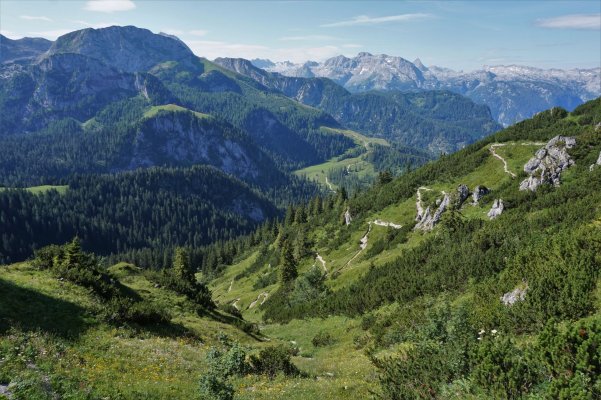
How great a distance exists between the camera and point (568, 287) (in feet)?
75.7

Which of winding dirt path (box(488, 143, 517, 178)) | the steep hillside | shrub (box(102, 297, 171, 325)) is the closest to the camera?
the steep hillside

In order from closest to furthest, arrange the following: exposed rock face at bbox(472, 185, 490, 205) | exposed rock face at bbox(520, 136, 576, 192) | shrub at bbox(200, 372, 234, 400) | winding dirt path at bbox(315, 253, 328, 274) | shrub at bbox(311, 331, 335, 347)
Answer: shrub at bbox(200, 372, 234, 400) < shrub at bbox(311, 331, 335, 347) < exposed rock face at bbox(520, 136, 576, 192) < exposed rock face at bbox(472, 185, 490, 205) < winding dirt path at bbox(315, 253, 328, 274)

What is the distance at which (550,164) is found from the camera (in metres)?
65.1

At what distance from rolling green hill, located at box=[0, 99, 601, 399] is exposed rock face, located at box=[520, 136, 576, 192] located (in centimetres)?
36

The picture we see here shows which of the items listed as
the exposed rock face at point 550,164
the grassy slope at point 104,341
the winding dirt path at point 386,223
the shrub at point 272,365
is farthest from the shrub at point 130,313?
the winding dirt path at point 386,223

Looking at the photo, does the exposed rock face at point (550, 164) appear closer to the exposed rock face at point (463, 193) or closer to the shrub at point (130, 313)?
the exposed rock face at point (463, 193)

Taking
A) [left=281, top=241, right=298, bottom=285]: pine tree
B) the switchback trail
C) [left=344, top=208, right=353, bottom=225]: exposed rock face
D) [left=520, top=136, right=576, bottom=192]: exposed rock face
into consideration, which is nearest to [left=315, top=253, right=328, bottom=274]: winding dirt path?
[left=281, top=241, right=298, bottom=285]: pine tree

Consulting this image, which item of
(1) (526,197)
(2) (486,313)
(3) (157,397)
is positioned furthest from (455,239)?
(3) (157,397)

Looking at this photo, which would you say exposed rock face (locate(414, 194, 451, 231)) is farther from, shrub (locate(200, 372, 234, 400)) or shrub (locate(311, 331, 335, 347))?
shrub (locate(200, 372, 234, 400))

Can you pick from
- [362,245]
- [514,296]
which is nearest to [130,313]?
[514,296]

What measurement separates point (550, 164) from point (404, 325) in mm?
49636

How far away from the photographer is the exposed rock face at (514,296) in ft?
86.8

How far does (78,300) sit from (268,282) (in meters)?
75.8

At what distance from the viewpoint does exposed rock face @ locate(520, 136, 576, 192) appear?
62.0m
